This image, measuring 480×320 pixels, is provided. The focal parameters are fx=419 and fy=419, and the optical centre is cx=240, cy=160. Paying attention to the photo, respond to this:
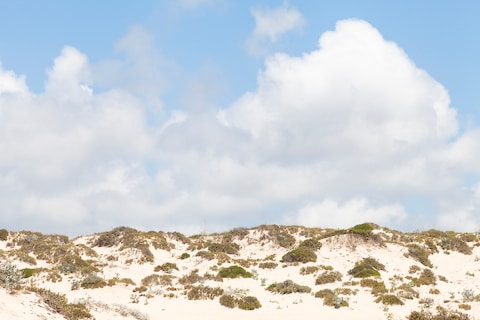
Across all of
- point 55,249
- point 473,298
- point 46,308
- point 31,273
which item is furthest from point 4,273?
point 55,249

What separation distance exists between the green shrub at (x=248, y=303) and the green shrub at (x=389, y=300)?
20.9ft

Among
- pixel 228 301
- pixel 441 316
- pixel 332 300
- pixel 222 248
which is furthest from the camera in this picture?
pixel 222 248

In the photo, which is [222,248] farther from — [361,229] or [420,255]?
[420,255]

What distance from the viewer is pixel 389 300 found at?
2178cm

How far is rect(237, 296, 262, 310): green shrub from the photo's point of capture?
21594 millimetres

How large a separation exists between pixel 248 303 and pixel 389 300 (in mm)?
7324

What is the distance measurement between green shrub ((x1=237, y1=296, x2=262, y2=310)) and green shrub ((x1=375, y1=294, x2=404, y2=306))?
6377 millimetres

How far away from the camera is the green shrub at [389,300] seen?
21653mm

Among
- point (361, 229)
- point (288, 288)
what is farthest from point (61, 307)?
point (361, 229)

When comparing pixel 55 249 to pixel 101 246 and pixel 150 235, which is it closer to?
pixel 101 246

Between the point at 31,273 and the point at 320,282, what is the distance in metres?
20.7

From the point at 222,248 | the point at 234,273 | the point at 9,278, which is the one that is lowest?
the point at 9,278

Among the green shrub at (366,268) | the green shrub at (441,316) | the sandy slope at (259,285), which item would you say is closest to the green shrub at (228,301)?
the sandy slope at (259,285)

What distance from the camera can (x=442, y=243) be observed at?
40.9 meters
